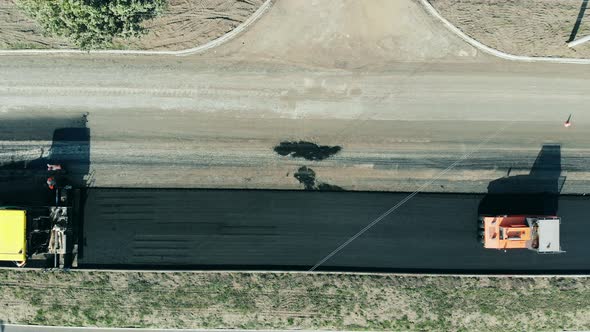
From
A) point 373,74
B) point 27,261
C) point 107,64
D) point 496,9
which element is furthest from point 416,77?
point 27,261

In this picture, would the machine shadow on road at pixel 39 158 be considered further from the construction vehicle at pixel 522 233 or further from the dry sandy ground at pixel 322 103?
the construction vehicle at pixel 522 233

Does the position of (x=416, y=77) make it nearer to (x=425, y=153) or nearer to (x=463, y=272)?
(x=425, y=153)

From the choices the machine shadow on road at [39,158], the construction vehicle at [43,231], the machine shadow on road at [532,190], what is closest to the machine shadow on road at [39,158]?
the machine shadow on road at [39,158]

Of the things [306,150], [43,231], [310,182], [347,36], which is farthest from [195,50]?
[43,231]

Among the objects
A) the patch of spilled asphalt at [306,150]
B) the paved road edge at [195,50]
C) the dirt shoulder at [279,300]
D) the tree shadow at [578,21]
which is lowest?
the dirt shoulder at [279,300]

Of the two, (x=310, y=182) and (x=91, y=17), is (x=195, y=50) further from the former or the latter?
(x=310, y=182)
